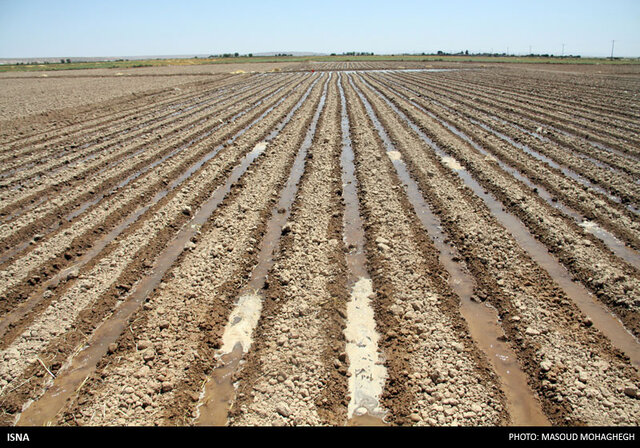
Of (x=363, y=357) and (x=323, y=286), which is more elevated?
(x=323, y=286)

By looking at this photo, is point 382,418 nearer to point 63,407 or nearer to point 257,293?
point 257,293

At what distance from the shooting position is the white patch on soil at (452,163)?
35.9ft

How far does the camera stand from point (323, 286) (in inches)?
224

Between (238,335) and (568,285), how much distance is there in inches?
197

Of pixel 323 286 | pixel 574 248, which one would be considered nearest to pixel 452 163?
pixel 574 248

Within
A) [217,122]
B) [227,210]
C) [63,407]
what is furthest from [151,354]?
[217,122]

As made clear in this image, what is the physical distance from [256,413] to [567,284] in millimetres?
4987

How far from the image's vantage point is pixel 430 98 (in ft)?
78.7

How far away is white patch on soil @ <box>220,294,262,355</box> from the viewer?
4.72 metres

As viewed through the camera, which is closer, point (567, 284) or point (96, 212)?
point (567, 284)

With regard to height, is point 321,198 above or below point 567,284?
above

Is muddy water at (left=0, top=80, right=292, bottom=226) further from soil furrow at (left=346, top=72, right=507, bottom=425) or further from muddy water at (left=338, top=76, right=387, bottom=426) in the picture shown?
soil furrow at (left=346, top=72, right=507, bottom=425)

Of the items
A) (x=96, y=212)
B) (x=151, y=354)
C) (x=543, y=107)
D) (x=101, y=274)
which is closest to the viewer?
(x=151, y=354)

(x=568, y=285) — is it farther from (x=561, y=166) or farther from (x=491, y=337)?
(x=561, y=166)
